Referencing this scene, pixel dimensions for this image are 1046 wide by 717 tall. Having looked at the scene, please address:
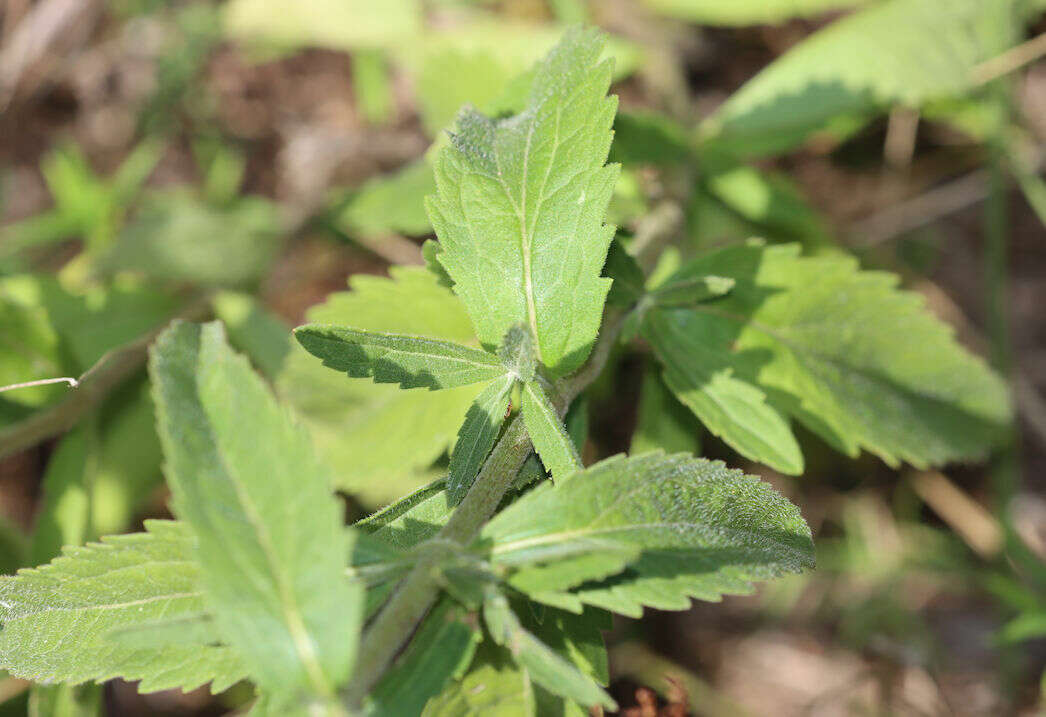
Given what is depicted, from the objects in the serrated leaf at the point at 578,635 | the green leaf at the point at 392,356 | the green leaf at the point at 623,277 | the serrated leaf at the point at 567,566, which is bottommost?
the serrated leaf at the point at 578,635

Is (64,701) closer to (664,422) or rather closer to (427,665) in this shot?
(427,665)

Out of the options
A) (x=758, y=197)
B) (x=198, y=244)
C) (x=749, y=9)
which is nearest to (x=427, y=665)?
(x=758, y=197)

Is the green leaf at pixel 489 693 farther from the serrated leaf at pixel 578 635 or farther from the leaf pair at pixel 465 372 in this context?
the leaf pair at pixel 465 372

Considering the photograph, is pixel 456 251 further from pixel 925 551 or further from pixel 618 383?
pixel 925 551

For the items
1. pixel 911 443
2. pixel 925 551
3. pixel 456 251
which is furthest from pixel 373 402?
pixel 925 551

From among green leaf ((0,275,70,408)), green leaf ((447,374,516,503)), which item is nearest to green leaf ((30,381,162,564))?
green leaf ((0,275,70,408))

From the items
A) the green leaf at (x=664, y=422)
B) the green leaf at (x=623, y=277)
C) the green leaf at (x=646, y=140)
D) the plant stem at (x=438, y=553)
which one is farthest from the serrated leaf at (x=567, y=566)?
the green leaf at (x=646, y=140)

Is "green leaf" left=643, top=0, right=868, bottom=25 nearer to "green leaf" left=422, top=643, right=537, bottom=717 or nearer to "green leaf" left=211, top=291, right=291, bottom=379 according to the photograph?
"green leaf" left=211, top=291, right=291, bottom=379

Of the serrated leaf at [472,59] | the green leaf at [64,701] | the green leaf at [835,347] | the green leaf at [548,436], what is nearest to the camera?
the green leaf at [548,436]
